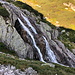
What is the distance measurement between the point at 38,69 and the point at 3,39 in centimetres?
1776

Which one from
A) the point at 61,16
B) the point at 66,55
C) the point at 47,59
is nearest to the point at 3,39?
the point at 47,59

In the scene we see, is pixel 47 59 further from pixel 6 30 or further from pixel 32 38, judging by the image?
pixel 6 30

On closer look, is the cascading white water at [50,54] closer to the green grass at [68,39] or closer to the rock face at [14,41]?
the rock face at [14,41]

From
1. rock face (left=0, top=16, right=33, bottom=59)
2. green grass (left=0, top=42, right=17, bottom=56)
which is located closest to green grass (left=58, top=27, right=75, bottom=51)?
rock face (left=0, top=16, right=33, bottom=59)

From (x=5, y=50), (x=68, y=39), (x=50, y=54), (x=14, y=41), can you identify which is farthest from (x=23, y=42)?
(x=68, y=39)

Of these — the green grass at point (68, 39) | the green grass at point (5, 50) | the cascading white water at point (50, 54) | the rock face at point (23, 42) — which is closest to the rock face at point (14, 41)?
the rock face at point (23, 42)

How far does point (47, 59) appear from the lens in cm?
3512

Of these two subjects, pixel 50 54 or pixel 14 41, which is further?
pixel 50 54

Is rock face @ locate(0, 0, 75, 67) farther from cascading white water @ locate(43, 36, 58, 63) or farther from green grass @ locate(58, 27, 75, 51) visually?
green grass @ locate(58, 27, 75, 51)

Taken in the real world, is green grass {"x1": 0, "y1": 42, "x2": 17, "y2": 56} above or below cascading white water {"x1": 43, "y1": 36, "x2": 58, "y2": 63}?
above

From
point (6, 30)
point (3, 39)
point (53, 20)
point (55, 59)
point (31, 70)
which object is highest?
point (53, 20)

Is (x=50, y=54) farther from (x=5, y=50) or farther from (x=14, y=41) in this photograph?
(x=5, y=50)

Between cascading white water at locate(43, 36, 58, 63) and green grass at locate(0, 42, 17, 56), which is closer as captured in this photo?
green grass at locate(0, 42, 17, 56)

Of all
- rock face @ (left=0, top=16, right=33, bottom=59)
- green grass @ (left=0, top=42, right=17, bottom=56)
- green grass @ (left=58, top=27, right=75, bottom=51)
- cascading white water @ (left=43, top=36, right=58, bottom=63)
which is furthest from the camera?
green grass @ (left=58, top=27, right=75, bottom=51)
